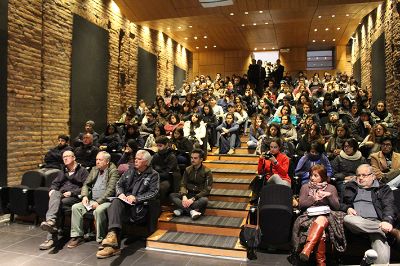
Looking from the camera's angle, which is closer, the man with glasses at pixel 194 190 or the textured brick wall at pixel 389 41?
the man with glasses at pixel 194 190

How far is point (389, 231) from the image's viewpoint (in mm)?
3127

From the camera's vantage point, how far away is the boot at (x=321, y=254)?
10.4ft

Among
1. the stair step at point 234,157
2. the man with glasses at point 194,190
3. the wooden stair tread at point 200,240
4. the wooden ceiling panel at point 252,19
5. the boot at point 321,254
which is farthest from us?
the wooden ceiling panel at point 252,19

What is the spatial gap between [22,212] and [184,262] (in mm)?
2740

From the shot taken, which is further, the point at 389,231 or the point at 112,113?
the point at 112,113

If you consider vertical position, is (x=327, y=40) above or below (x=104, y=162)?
above

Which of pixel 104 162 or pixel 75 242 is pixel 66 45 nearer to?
pixel 104 162

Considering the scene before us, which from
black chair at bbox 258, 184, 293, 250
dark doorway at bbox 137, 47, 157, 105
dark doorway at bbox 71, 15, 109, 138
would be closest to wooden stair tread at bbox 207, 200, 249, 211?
black chair at bbox 258, 184, 293, 250

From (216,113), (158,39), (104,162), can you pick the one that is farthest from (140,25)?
(104,162)

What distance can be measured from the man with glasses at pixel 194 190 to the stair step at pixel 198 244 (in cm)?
38

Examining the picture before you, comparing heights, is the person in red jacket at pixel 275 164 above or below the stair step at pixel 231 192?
above

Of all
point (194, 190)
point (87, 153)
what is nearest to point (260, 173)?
point (194, 190)

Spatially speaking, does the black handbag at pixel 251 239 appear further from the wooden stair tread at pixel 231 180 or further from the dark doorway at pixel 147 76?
the dark doorway at pixel 147 76

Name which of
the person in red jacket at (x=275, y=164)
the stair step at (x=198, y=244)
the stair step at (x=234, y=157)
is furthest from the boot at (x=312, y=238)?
the stair step at (x=234, y=157)
